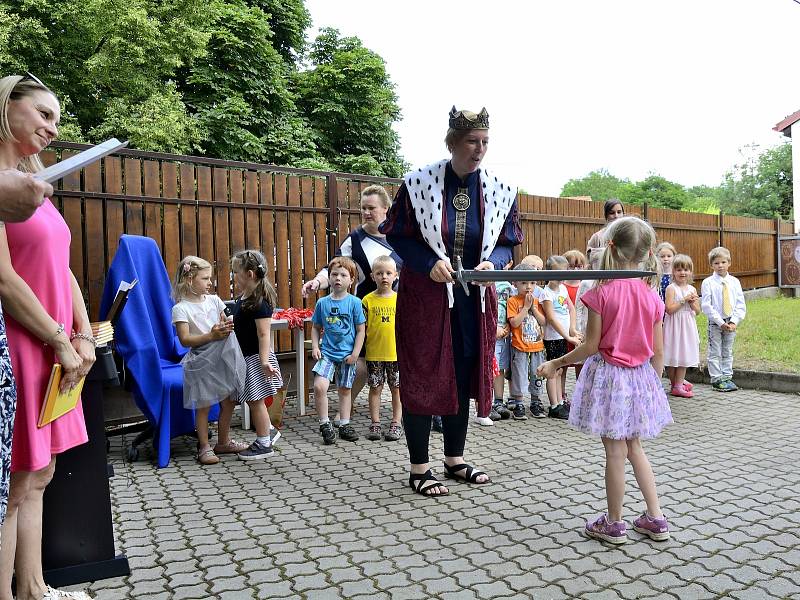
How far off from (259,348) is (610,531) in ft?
9.34

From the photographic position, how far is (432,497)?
167 inches

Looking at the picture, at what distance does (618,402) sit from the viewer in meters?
3.42

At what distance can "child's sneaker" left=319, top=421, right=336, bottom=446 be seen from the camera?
5.67 meters

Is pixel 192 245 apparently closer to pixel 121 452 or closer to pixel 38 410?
pixel 121 452

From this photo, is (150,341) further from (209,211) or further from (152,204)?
(209,211)

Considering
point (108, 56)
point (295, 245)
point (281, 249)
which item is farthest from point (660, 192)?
point (281, 249)

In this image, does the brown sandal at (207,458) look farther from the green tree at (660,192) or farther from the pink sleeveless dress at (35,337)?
Answer: the green tree at (660,192)

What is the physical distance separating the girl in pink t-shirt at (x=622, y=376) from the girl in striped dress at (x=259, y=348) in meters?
2.35

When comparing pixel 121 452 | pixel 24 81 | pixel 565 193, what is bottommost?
pixel 121 452

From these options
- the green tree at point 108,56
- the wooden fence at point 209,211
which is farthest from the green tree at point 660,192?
the wooden fence at point 209,211

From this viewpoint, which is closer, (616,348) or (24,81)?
(24,81)

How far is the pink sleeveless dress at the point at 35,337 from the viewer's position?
7.80 feet

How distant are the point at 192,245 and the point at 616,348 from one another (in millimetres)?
4409

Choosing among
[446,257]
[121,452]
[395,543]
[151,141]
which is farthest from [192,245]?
[151,141]
